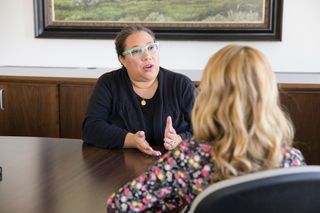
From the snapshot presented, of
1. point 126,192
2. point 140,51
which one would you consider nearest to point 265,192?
point 126,192

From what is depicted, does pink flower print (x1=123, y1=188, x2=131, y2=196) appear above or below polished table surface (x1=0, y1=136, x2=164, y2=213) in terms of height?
above

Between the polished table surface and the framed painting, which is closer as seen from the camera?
the polished table surface

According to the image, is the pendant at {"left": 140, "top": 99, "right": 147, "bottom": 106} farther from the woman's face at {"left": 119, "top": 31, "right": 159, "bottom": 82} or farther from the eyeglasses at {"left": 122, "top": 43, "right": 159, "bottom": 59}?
the eyeglasses at {"left": 122, "top": 43, "right": 159, "bottom": 59}

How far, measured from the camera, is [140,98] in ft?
7.09

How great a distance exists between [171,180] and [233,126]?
0.69ft

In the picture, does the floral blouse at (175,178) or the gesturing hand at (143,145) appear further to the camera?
the gesturing hand at (143,145)

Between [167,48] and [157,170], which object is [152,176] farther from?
[167,48]

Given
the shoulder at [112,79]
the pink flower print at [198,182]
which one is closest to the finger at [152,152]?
the shoulder at [112,79]

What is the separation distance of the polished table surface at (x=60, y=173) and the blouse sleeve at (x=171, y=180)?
0.16 m

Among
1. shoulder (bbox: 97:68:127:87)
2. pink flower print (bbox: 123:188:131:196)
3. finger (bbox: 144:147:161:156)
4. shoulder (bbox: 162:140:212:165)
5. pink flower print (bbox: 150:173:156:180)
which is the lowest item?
finger (bbox: 144:147:161:156)

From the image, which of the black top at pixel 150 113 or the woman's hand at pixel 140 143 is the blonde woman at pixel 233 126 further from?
the black top at pixel 150 113

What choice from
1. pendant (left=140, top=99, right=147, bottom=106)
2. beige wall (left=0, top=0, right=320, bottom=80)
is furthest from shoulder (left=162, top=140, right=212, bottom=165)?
beige wall (left=0, top=0, right=320, bottom=80)

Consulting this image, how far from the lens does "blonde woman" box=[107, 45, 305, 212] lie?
1.01 meters

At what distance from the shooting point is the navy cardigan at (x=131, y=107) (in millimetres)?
2082
